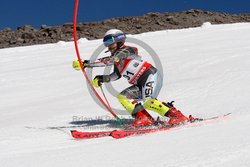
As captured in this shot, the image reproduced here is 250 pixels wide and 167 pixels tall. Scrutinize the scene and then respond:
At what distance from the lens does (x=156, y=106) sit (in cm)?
668

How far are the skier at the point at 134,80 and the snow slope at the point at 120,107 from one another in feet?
2.46

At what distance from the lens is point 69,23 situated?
1966 inches

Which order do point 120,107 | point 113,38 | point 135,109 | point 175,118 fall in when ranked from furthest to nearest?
point 120,107
point 113,38
point 135,109
point 175,118

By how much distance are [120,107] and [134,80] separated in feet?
8.33

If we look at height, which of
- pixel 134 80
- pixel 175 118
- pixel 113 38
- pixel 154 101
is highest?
pixel 113 38

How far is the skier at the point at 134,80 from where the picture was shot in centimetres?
659

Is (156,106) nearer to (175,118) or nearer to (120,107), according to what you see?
(175,118)

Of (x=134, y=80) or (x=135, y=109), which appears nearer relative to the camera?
(x=135, y=109)

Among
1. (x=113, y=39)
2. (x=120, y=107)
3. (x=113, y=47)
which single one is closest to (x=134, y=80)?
(x=113, y=47)

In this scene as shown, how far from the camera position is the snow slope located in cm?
401

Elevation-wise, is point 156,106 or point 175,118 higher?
point 156,106

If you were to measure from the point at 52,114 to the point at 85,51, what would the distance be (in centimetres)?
1272

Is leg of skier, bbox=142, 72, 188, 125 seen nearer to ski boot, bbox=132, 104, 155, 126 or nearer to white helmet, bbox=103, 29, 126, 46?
ski boot, bbox=132, 104, 155, 126

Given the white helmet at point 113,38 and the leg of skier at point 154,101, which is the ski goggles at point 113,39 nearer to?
the white helmet at point 113,38
